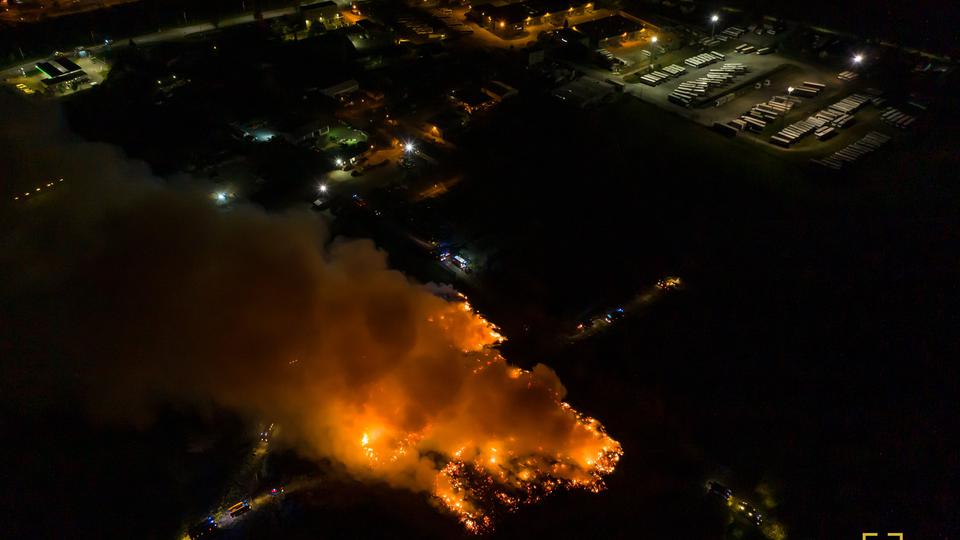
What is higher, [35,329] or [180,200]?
[180,200]

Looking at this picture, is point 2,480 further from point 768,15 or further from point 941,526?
point 768,15

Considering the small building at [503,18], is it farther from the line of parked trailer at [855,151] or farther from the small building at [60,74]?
the small building at [60,74]

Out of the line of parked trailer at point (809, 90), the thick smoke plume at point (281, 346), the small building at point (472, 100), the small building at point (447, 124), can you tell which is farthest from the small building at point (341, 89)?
the line of parked trailer at point (809, 90)

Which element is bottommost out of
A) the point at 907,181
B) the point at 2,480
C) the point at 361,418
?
the point at 2,480

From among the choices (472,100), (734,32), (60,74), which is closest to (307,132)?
(472,100)

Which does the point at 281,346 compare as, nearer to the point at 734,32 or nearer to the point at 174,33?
the point at 174,33

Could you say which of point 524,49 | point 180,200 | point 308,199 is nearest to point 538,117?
point 524,49

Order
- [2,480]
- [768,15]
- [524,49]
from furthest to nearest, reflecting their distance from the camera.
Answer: [768,15] → [524,49] → [2,480]

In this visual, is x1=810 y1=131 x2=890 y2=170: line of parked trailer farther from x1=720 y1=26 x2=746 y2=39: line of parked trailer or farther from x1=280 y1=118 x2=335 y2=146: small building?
x1=280 y1=118 x2=335 y2=146: small building
